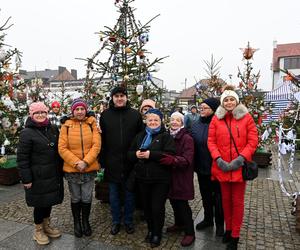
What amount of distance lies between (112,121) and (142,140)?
520mm

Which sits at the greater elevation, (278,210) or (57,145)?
(57,145)

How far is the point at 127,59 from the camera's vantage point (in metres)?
5.19

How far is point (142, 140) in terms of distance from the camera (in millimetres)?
3576

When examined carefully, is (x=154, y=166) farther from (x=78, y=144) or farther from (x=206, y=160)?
(x=78, y=144)

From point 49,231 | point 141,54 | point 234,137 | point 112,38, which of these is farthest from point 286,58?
point 49,231

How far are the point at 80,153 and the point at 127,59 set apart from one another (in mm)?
2321

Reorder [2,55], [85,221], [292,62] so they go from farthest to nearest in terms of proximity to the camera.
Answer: [292,62]
[2,55]
[85,221]

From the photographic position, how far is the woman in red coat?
3.26 meters

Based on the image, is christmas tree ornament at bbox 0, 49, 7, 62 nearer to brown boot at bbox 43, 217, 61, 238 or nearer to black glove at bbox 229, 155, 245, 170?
brown boot at bbox 43, 217, 61, 238

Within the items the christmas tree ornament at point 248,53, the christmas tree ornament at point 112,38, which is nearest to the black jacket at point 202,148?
the christmas tree ornament at point 112,38

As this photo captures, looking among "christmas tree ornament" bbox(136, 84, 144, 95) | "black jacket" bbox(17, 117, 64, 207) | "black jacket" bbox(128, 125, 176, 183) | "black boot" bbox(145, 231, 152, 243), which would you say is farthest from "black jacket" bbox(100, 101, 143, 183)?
"christmas tree ornament" bbox(136, 84, 144, 95)

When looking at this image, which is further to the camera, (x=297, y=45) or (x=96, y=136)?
(x=297, y=45)

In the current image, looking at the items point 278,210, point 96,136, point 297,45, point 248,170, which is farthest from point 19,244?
point 297,45

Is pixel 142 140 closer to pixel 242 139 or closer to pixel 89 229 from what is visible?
pixel 242 139
